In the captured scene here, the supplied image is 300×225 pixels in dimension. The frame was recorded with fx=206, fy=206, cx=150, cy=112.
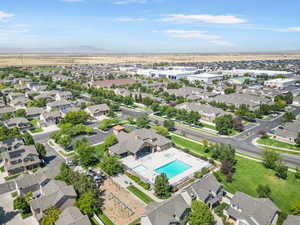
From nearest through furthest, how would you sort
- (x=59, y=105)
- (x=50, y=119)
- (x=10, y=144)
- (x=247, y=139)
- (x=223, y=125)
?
(x=10, y=144) → (x=247, y=139) → (x=223, y=125) → (x=50, y=119) → (x=59, y=105)

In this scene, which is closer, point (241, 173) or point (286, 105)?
point (241, 173)

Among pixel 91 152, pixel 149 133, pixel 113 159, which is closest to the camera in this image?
pixel 113 159

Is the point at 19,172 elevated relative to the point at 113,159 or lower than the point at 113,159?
lower

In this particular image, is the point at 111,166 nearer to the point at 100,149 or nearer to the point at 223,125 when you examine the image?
the point at 100,149

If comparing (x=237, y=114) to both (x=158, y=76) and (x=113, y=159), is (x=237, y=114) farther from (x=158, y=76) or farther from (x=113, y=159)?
(x=158, y=76)

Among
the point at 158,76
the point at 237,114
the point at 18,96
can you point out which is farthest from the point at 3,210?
the point at 158,76

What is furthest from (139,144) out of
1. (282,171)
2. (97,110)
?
(97,110)

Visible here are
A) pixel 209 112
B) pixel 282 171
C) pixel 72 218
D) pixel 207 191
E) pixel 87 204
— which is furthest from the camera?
pixel 209 112
